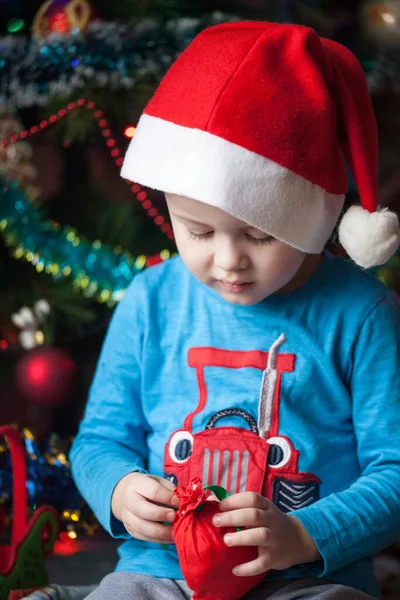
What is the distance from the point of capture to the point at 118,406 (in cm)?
110

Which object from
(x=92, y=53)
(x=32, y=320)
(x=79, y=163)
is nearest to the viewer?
(x=92, y=53)

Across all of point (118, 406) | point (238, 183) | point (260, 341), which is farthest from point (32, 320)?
point (238, 183)

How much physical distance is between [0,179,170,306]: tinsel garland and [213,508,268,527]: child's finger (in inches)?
26.1

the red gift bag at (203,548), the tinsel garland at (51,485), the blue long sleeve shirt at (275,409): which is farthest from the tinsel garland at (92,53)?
the red gift bag at (203,548)

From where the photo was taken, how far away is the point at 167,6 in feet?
4.46

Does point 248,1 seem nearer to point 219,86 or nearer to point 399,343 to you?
point 219,86

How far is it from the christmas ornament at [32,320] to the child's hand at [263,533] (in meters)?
0.79

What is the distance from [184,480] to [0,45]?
768 millimetres

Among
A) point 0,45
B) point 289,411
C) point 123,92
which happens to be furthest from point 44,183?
point 289,411

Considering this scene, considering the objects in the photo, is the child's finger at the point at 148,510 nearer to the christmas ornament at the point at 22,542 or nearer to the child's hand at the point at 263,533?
the child's hand at the point at 263,533

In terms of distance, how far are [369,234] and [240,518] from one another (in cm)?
35

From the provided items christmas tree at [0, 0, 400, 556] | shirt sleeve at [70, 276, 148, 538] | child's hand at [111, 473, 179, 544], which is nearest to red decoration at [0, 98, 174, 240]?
christmas tree at [0, 0, 400, 556]

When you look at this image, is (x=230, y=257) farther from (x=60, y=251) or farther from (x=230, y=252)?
(x=60, y=251)

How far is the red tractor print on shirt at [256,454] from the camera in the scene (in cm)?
98
